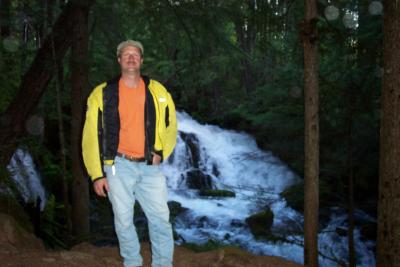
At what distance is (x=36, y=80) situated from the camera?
7.67 m

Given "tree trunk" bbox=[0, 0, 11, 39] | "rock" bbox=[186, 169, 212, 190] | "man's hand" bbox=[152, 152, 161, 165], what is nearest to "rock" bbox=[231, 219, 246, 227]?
"rock" bbox=[186, 169, 212, 190]

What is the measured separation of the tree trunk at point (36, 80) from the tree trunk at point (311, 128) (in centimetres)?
441

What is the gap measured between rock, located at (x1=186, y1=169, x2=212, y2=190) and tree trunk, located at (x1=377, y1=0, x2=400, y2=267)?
12.9 meters

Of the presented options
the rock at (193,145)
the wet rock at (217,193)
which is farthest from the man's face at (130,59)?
the rock at (193,145)

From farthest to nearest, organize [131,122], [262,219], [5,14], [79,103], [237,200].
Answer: [237,200], [262,219], [79,103], [5,14], [131,122]

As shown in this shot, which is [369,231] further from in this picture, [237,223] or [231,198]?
[231,198]

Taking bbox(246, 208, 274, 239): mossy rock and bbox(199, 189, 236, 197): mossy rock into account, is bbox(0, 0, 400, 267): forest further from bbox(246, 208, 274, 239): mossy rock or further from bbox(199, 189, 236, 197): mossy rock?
bbox(199, 189, 236, 197): mossy rock

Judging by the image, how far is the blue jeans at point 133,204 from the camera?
3965mm

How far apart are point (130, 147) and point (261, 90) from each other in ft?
32.3

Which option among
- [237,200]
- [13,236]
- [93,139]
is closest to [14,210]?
[13,236]

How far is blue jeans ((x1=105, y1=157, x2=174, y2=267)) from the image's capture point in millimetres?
3965

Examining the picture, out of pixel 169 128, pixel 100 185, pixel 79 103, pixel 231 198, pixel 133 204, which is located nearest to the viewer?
pixel 100 185

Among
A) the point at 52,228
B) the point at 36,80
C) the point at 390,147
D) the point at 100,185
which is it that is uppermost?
the point at 36,80

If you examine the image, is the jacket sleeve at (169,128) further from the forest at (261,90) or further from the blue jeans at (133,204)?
the forest at (261,90)
